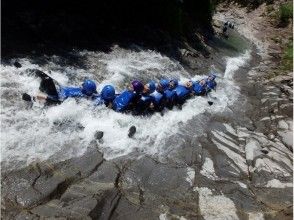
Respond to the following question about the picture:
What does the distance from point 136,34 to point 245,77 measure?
180 inches

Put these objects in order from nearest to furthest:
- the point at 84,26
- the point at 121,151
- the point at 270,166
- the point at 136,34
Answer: the point at 121,151
the point at 270,166
the point at 84,26
the point at 136,34

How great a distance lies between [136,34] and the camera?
14844mm

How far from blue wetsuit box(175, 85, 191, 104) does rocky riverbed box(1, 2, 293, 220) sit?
84cm

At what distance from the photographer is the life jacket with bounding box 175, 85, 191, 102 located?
11.1 meters

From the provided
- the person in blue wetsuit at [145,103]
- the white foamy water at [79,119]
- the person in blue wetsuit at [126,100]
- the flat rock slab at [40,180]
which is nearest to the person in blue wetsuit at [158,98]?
the person in blue wetsuit at [145,103]

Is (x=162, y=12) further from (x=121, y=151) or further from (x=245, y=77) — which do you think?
(x=121, y=151)

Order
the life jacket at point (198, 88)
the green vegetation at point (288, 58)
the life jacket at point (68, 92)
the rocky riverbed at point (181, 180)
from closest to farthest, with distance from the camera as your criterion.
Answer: the rocky riverbed at point (181, 180)
the life jacket at point (68, 92)
the life jacket at point (198, 88)
the green vegetation at point (288, 58)

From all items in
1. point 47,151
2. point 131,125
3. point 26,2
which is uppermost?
point 26,2

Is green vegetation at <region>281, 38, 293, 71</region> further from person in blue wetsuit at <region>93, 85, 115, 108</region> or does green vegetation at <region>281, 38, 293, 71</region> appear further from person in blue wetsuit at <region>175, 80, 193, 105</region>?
person in blue wetsuit at <region>93, 85, 115, 108</region>

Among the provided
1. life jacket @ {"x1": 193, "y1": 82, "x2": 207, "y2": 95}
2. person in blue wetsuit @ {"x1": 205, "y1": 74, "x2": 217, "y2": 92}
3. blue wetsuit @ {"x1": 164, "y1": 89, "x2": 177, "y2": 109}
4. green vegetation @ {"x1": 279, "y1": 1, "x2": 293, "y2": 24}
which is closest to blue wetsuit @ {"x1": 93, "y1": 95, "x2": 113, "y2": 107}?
blue wetsuit @ {"x1": 164, "y1": 89, "x2": 177, "y2": 109}

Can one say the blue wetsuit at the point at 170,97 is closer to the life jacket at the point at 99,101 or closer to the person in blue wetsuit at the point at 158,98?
the person in blue wetsuit at the point at 158,98

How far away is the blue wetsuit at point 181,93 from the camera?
36.3ft

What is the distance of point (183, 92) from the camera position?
36.7ft

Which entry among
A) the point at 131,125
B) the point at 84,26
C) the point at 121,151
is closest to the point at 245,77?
the point at 84,26
